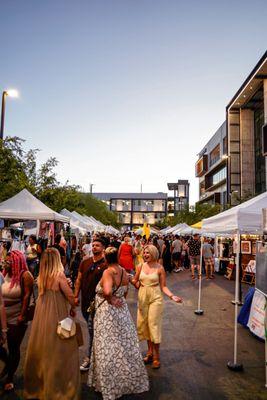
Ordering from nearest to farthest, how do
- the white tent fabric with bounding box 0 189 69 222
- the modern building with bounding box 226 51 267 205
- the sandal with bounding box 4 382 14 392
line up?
the sandal with bounding box 4 382 14 392, the white tent fabric with bounding box 0 189 69 222, the modern building with bounding box 226 51 267 205

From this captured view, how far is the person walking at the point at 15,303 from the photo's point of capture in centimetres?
413

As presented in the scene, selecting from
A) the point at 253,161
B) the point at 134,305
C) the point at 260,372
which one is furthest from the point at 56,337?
the point at 253,161

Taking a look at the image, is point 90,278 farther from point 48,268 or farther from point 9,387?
point 9,387

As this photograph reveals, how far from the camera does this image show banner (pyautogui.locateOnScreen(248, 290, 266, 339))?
6176 millimetres

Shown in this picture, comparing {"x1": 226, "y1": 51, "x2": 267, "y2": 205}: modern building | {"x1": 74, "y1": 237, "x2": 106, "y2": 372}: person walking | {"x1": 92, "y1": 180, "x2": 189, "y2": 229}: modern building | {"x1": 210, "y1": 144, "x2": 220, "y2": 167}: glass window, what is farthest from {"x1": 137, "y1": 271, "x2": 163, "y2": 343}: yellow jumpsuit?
{"x1": 92, "y1": 180, "x2": 189, "y2": 229}: modern building

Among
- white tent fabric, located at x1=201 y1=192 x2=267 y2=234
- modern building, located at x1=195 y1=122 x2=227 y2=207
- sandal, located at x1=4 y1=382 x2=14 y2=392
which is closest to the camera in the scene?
sandal, located at x1=4 y1=382 x2=14 y2=392

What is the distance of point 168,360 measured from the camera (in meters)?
5.22

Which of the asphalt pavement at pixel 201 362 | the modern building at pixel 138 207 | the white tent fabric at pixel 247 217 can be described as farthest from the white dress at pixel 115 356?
the modern building at pixel 138 207

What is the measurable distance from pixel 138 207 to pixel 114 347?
106181 mm

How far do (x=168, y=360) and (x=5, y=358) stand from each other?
242 centimetres

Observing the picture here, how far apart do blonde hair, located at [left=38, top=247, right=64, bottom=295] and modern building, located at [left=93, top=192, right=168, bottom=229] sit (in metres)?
104

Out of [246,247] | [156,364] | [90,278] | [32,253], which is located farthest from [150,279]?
[246,247]

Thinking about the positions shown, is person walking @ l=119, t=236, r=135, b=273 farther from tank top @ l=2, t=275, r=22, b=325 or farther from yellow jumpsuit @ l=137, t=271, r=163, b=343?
tank top @ l=2, t=275, r=22, b=325

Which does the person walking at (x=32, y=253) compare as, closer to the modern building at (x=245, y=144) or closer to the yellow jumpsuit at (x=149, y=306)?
the yellow jumpsuit at (x=149, y=306)
